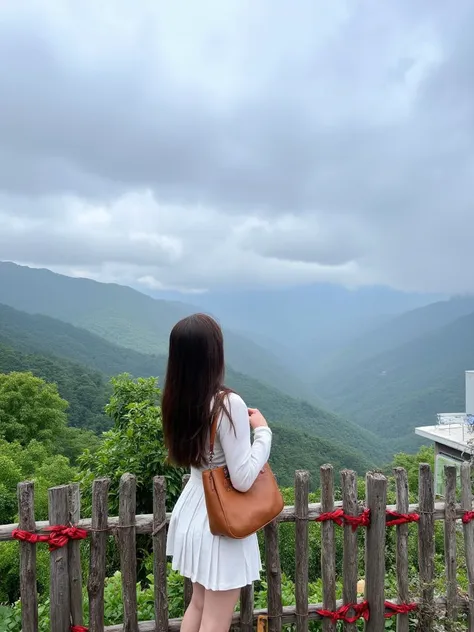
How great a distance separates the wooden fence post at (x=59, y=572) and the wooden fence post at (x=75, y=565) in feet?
0.07

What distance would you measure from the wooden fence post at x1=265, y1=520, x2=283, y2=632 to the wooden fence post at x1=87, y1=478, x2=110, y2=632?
1.04 m

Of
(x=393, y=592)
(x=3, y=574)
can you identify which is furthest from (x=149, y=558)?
(x=3, y=574)

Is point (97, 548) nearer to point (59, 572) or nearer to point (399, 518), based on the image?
point (59, 572)

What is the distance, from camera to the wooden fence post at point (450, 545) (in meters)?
3.38

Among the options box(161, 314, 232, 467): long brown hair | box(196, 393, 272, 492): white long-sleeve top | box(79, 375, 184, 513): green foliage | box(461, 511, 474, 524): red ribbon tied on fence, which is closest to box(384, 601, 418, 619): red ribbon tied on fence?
box(461, 511, 474, 524): red ribbon tied on fence

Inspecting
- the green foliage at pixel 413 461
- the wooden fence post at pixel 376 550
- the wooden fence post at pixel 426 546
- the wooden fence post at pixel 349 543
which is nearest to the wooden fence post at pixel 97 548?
the wooden fence post at pixel 349 543

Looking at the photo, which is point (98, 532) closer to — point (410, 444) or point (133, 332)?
point (410, 444)

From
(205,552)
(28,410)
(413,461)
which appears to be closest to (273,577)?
(205,552)

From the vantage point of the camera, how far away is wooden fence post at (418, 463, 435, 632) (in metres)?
3.33

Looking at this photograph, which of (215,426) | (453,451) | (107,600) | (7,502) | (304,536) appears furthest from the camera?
(7,502)

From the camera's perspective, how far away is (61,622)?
3039 mm

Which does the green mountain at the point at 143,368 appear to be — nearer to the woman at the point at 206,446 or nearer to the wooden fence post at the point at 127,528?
the wooden fence post at the point at 127,528

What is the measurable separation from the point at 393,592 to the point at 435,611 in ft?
0.97

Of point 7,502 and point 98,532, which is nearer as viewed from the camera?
point 98,532
